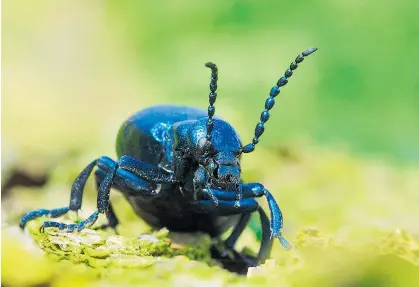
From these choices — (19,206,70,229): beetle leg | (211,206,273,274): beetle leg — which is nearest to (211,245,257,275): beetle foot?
(211,206,273,274): beetle leg

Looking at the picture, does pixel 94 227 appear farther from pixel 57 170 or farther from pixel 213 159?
pixel 57 170

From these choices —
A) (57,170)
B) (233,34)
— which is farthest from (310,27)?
(57,170)

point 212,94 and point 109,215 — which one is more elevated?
point 212,94

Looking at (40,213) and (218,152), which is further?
(40,213)

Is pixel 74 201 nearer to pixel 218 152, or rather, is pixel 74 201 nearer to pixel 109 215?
pixel 109 215

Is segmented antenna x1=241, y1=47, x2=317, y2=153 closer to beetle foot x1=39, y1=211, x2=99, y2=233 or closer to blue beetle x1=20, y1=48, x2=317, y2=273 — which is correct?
blue beetle x1=20, y1=48, x2=317, y2=273

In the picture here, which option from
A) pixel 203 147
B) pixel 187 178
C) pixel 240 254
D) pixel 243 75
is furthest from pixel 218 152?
pixel 243 75

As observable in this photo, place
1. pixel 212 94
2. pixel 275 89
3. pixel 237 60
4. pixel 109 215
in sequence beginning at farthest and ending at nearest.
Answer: pixel 237 60 < pixel 109 215 < pixel 275 89 < pixel 212 94

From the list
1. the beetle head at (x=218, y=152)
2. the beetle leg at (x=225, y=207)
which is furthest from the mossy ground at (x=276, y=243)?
the beetle head at (x=218, y=152)
